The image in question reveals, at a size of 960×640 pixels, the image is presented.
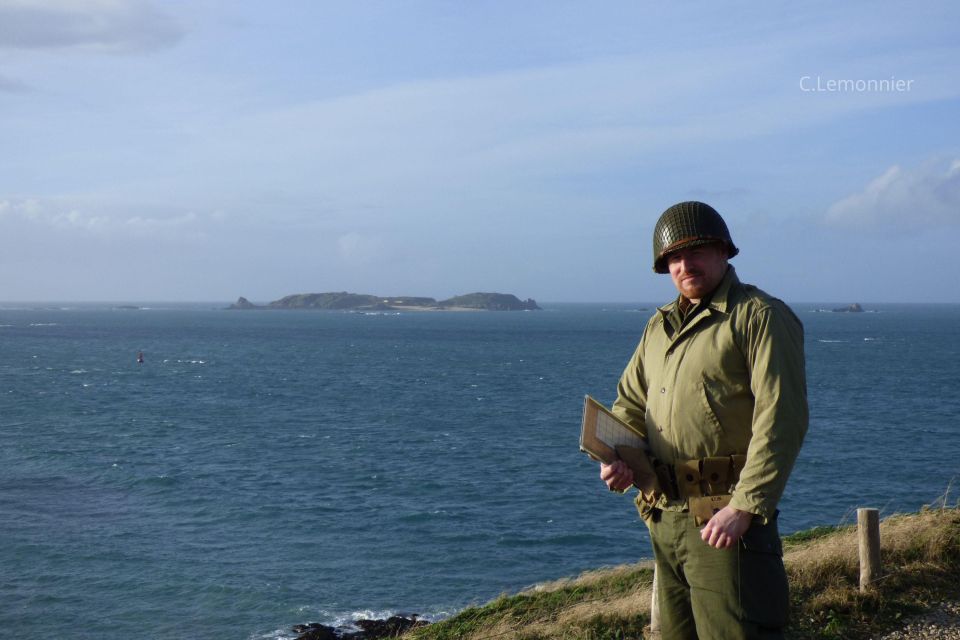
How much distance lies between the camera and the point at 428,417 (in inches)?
1842

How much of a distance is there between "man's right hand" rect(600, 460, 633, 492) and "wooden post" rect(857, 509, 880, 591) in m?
3.66

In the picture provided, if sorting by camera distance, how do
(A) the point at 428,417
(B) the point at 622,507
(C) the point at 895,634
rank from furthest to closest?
(A) the point at 428,417, (B) the point at 622,507, (C) the point at 895,634

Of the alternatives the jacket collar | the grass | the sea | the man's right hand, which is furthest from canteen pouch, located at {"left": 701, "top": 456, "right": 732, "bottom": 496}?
the sea

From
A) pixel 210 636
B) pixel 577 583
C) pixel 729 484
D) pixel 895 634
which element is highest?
pixel 729 484

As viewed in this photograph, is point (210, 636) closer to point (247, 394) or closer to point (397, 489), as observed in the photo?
point (397, 489)

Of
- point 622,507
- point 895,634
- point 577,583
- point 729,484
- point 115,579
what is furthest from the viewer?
point 622,507

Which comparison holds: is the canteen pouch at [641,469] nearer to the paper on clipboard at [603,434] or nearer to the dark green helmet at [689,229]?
the paper on clipboard at [603,434]

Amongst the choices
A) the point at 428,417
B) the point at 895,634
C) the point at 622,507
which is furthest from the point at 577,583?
the point at 428,417

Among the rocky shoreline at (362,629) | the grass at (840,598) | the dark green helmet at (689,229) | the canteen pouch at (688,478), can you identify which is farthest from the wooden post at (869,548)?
the rocky shoreline at (362,629)

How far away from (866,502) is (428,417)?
24.6 m

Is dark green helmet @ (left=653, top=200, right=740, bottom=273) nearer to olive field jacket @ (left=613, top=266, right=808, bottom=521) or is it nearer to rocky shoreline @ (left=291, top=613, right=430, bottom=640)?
olive field jacket @ (left=613, top=266, right=808, bottom=521)

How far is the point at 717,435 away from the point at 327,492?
2615 centimetres

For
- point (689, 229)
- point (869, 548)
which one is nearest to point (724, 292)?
point (689, 229)

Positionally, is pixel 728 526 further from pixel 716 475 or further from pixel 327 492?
pixel 327 492
